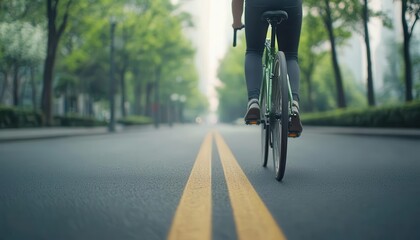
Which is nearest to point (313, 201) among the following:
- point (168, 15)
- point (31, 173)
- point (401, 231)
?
point (401, 231)

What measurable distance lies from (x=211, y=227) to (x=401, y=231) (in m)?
0.98

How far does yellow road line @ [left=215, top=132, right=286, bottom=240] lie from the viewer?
7.13 feet

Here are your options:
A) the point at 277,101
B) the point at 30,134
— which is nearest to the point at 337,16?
the point at 30,134

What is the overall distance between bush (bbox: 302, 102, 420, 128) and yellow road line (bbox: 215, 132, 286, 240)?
11.7 m

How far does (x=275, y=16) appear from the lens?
4.24 meters

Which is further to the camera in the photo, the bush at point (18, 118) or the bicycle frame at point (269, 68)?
the bush at point (18, 118)

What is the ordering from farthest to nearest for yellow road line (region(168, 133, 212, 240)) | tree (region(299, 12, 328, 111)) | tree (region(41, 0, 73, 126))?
tree (region(299, 12, 328, 111))
tree (region(41, 0, 73, 126))
yellow road line (region(168, 133, 212, 240))

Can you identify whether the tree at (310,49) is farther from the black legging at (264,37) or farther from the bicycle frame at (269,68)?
the black legging at (264,37)

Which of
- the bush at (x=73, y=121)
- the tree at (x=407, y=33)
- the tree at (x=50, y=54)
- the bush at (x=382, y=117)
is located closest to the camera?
the bush at (x=382, y=117)

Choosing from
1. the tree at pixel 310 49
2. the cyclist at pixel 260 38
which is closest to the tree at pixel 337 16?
the tree at pixel 310 49

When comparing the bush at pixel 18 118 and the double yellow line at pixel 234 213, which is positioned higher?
the bush at pixel 18 118

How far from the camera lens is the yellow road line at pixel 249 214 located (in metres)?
→ 2.17

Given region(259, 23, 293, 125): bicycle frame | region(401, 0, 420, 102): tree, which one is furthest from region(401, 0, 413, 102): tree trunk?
region(259, 23, 293, 125): bicycle frame

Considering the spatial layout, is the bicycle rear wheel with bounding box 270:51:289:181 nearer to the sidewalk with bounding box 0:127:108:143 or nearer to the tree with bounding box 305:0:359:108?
the sidewalk with bounding box 0:127:108:143
